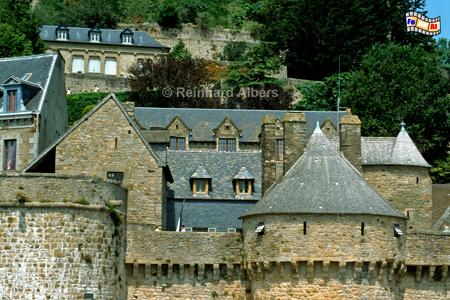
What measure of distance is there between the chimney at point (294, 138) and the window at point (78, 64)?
5766 cm

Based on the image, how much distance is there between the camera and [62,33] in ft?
322

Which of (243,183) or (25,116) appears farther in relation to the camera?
(243,183)

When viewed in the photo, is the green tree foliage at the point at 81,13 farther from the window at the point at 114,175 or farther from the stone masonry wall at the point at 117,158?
the window at the point at 114,175

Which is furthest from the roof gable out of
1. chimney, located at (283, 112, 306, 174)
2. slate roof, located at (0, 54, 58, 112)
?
chimney, located at (283, 112, 306, 174)

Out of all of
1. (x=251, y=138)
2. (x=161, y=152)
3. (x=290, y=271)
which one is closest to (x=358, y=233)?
(x=290, y=271)

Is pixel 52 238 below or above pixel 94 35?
below

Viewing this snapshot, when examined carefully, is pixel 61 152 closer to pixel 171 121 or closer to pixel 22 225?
pixel 22 225

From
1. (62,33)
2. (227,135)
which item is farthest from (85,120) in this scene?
(62,33)

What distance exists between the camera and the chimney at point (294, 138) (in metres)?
42.0

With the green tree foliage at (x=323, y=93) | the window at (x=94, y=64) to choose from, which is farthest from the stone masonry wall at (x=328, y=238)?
the window at (x=94, y=64)

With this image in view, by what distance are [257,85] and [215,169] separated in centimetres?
3187

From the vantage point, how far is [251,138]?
65.8 metres

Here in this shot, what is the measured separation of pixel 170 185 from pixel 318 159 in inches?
401

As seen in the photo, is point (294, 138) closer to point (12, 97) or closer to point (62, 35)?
point (12, 97)
